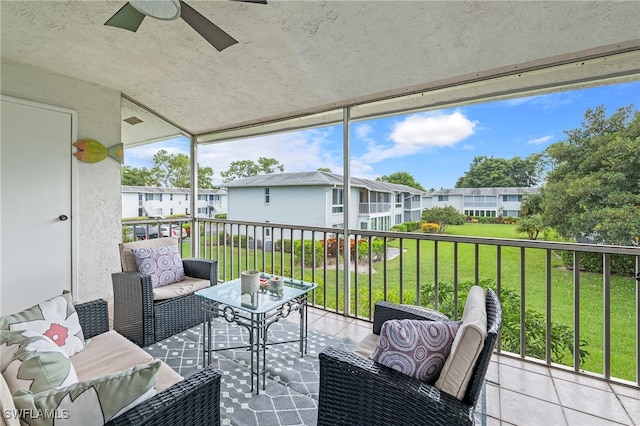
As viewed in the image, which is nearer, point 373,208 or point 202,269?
point 202,269

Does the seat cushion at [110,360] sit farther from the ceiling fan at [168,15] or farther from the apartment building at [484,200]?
the apartment building at [484,200]

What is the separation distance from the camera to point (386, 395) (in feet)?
3.98

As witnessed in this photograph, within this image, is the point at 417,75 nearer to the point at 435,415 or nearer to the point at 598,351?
the point at 435,415

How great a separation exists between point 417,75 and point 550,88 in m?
1.07

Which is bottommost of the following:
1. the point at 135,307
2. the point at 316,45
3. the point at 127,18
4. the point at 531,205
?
the point at 135,307

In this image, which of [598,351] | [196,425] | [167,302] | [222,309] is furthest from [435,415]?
[598,351]

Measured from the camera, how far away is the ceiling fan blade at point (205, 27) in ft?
5.99

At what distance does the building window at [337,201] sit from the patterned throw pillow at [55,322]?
2.47 meters

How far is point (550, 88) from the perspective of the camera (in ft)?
7.87

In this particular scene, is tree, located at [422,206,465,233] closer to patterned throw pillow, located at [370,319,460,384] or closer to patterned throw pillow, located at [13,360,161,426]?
patterned throw pillow, located at [370,319,460,384]

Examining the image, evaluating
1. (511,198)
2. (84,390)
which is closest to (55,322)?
(84,390)

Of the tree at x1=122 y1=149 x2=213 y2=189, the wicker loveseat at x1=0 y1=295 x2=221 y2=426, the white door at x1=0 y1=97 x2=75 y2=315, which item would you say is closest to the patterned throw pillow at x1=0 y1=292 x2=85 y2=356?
the wicker loveseat at x1=0 y1=295 x2=221 y2=426

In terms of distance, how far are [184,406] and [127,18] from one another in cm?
238

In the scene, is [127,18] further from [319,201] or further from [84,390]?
[319,201]
